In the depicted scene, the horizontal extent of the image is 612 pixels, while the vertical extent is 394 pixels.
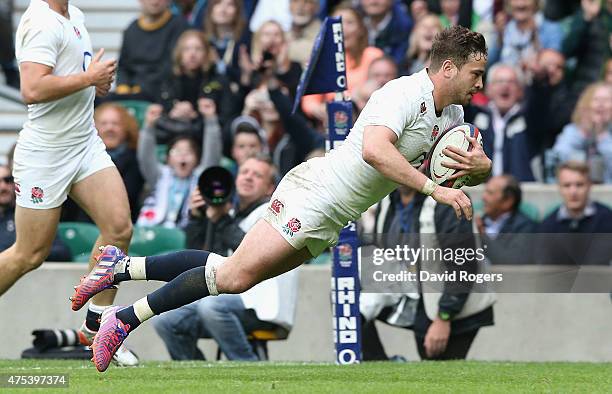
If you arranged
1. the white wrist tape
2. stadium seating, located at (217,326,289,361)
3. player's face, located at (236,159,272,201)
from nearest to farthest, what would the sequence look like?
the white wrist tape
stadium seating, located at (217,326,289,361)
player's face, located at (236,159,272,201)

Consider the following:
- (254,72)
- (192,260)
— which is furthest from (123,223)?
(254,72)

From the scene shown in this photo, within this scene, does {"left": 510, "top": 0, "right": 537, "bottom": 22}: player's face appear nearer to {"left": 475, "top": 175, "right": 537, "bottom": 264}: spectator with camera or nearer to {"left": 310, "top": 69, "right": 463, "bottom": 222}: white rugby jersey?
{"left": 475, "top": 175, "right": 537, "bottom": 264}: spectator with camera

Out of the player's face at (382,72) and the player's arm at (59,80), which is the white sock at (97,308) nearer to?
the player's arm at (59,80)

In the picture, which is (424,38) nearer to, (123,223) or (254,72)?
(254,72)

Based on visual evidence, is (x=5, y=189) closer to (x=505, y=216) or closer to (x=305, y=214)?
(x=505, y=216)

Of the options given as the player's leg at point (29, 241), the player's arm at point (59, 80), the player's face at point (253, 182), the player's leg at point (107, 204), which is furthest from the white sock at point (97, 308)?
the player's face at point (253, 182)

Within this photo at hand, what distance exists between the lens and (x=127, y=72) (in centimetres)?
1570

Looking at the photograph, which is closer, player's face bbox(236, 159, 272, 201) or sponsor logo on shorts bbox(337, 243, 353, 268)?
sponsor logo on shorts bbox(337, 243, 353, 268)

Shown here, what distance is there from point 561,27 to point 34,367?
7.87 metres

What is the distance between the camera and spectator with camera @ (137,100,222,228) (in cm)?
1363

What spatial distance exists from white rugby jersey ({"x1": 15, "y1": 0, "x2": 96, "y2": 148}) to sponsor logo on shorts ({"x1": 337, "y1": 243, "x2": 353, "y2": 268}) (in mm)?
2014

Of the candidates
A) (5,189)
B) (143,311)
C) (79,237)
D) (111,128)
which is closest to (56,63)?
(143,311)

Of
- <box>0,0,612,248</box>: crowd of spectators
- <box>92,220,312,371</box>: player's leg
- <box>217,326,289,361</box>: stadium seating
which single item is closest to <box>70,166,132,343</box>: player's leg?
<box>92,220,312,371</box>: player's leg

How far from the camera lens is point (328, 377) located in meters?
8.41
